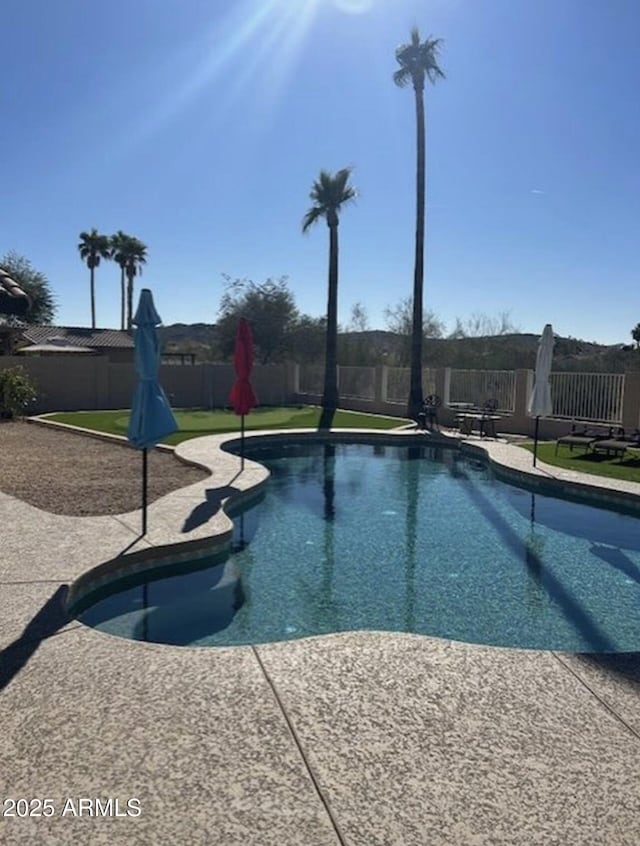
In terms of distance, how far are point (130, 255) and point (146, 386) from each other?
46663 millimetres

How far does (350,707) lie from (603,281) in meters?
27.2

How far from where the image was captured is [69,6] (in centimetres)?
1138

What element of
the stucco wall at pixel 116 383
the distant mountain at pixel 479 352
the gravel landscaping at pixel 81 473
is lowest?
the gravel landscaping at pixel 81 473

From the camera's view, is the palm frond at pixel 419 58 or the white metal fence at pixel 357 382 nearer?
the palm frond at pixel 419 58

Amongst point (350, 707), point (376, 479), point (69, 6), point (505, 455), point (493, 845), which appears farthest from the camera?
point (505, 455)

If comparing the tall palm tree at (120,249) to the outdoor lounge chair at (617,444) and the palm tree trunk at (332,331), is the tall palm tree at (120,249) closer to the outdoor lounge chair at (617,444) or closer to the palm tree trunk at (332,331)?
the palm tree trunk at (332,331)

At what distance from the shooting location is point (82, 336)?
3775cm

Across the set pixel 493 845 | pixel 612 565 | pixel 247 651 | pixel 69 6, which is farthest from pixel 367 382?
pixel 493 845

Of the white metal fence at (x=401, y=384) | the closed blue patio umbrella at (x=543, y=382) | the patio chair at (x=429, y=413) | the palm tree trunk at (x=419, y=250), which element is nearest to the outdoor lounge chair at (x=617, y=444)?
the closed blue patio umbrella at (x=543, y=382)

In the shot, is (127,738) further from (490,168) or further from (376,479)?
(490,168)

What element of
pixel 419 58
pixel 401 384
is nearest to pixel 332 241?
pixel 401 384

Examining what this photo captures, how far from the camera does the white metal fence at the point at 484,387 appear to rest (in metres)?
20.0

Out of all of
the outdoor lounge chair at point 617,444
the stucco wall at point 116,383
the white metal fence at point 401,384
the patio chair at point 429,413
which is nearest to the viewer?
the outdoor lounge chair at point 617,444

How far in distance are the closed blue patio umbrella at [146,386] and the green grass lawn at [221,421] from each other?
8155 millimetres
